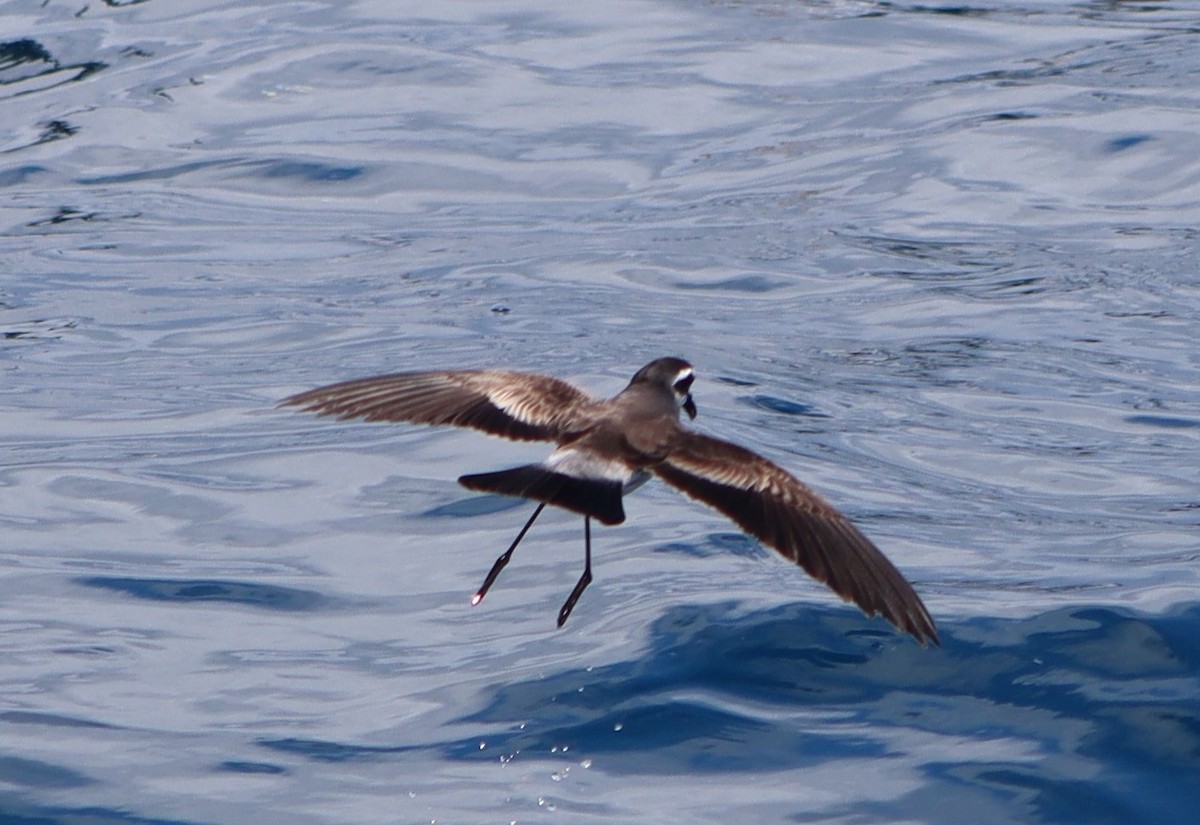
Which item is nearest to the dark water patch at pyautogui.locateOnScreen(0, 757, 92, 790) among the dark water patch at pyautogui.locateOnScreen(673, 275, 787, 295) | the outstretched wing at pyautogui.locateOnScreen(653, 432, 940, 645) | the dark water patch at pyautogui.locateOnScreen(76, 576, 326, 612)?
the dark water patch at pyautogui.locateOnScreen(76, 576, 326, 612)

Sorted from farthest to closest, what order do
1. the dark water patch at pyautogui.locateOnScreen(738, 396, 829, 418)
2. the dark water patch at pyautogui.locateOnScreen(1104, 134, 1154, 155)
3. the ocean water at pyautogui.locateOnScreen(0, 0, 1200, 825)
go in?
the dark water patch at pyautogui.locateOnScreen(1104, 134, 1154, 155), the dark water patch at pyautogui.locateOnScreen(738, 396, 829, 418), the ocean water at pyautogui.locateOnScreen(0, 0, 1200, 825)

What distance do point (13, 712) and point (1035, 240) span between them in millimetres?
7645

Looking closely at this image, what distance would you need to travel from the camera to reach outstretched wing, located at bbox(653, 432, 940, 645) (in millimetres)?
4742

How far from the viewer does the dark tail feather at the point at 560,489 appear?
475 centimetres

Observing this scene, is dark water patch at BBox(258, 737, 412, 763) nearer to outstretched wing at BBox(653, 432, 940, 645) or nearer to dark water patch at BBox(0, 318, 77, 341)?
outstretched wing at BBox(653, 432, 940, 645)

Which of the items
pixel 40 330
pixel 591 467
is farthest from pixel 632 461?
pixel 40 330

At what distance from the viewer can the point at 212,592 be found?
6.92 metres

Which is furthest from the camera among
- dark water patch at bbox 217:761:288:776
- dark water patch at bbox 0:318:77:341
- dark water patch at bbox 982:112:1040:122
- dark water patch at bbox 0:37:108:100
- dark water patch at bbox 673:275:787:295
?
dark water patch at bbox 0:37:108:100

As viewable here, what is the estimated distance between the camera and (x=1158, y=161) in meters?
12.8

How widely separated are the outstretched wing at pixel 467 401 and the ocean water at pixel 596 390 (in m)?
0.84

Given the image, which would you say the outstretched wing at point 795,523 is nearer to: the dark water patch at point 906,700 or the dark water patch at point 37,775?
the dark water patch at point 906,700

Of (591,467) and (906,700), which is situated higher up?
(591,467)

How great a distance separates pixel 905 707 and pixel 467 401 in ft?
5.55

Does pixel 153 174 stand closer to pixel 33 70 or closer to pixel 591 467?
pixel 33 70
